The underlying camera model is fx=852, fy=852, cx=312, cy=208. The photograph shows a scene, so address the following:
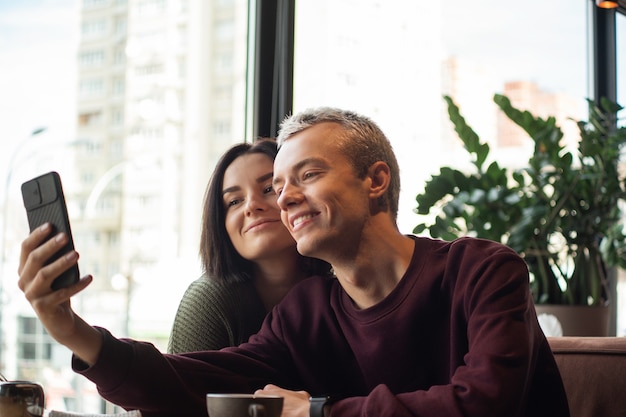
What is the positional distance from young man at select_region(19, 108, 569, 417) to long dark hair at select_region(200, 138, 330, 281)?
295 mm

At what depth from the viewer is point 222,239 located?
221 centimetres

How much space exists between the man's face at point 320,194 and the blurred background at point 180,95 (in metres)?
0.29

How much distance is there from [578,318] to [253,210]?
2.05 metres

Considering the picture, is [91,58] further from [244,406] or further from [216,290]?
[244,406]

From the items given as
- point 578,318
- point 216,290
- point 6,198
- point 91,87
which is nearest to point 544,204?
point 578,318

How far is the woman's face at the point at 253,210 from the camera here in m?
2.11

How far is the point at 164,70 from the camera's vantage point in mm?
9945

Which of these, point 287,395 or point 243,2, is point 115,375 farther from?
point 243,2

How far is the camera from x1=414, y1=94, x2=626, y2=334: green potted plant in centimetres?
381

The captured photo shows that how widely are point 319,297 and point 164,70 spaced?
846 centimetres

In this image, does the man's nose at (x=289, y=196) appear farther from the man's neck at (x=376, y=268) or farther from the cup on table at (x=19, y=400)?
the cup on table at (x=19, y=400)

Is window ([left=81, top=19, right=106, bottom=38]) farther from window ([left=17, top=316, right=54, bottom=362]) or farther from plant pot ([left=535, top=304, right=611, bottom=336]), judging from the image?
plant pot ([left=535, top=304, right=611, bottom=336])

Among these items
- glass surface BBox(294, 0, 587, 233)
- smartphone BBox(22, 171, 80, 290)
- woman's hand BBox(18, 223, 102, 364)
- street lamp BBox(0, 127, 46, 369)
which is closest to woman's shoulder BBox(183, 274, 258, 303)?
woman's hand BBox(18, 223, 102, 364)

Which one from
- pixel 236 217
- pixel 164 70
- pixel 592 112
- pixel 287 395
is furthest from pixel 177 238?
pixel 287 395
